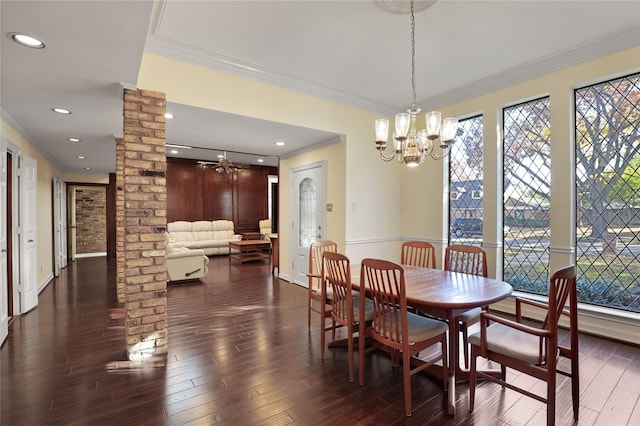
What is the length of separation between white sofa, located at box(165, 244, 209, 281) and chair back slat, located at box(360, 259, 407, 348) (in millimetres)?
4462

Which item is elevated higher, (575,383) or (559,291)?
(559,291)

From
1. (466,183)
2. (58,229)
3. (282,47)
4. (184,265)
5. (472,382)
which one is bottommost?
(472,382)

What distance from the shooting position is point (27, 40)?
1905mm

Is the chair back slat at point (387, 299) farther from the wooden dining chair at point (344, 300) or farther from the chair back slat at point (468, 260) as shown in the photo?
the chair back slat at point (468, 260)

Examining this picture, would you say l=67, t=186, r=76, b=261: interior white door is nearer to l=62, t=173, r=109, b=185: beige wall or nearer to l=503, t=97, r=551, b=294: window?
l=62, t=173, r=109, b=185: beige wall

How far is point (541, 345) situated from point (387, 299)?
0.92 m

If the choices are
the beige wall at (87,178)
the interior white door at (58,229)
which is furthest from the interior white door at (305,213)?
the beige wall at (87,178)

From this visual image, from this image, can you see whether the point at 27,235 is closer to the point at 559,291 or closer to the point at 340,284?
the point at 340,284

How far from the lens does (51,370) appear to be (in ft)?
8.42

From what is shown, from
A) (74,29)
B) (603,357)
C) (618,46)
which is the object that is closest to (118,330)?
(74,29)

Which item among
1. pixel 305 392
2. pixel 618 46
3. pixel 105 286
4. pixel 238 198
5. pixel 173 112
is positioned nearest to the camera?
pixel 305 392

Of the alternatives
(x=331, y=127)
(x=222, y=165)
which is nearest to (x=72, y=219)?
(x=222, y=165)

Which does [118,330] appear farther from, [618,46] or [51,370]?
[618,46]

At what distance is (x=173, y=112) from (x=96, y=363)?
259 centimetres
